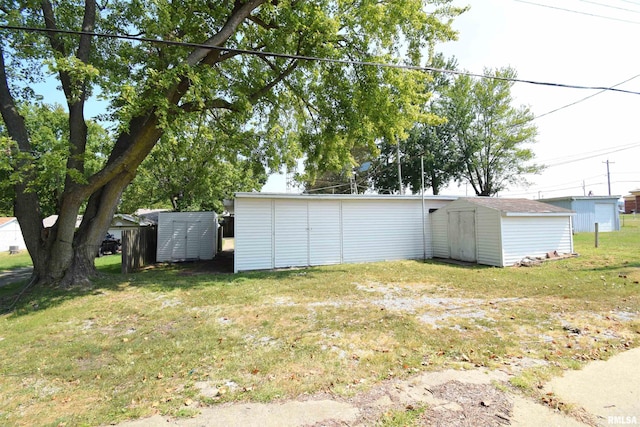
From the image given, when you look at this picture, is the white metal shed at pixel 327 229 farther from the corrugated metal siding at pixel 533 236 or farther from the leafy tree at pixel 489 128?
the leafy tree at pixel 489 128

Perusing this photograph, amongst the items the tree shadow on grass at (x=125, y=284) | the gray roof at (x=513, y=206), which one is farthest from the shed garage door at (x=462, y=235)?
the tree shadow on grass at (x=125, y=284)

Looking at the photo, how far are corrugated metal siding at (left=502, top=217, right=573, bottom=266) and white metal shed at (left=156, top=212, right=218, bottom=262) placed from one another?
40.6 ft

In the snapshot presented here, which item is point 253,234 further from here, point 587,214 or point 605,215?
point 605,215

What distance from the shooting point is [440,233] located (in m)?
13.0

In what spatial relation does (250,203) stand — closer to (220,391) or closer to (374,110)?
Result: (374,110)

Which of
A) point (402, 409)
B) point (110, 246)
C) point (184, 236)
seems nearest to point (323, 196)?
point (184, 236)

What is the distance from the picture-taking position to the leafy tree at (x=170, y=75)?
277 inches

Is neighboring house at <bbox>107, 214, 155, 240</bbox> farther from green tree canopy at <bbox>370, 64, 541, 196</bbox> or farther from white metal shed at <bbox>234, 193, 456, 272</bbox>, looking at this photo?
green tree canopy at <bbox>370, 64, 541, 196</bbox>

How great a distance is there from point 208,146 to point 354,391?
1260 cm

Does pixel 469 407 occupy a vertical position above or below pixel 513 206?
below

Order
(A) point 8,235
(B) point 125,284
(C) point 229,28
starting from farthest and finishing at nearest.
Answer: (A) point 8,235, (B) point 125,284, (C) point 229,28

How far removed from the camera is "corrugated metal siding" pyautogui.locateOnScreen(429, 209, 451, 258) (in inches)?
500

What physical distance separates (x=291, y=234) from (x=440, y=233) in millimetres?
6338

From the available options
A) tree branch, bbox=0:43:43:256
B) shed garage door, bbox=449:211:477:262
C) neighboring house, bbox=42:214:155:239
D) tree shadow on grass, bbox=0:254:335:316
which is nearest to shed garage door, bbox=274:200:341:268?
tree shadow on grass, bbox=0:254:335:316
